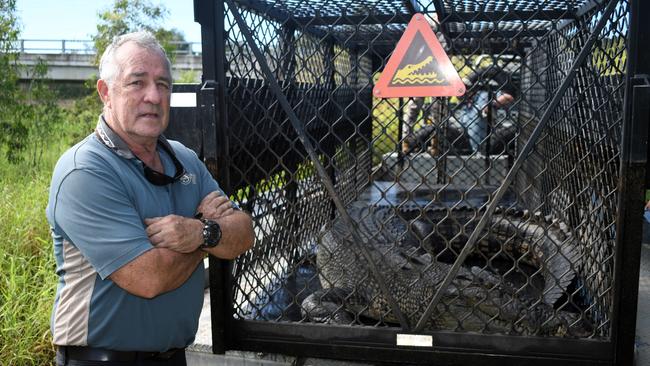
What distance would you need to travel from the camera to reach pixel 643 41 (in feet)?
7.23

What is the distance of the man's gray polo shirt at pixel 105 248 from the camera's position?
1713mm

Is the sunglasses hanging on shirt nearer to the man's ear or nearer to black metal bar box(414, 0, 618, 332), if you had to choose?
the man's ear

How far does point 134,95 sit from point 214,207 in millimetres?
493

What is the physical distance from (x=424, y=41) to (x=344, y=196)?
2819 mm

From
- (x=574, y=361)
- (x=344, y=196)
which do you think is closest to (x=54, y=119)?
(x=344, y=196)

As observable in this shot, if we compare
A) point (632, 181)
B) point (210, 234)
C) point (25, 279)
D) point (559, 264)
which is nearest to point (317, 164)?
point (210, 234)

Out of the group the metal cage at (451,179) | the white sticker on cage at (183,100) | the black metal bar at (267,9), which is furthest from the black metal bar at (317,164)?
the white sticker on cage at (183,100)

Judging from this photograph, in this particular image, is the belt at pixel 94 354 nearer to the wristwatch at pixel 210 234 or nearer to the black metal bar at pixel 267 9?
the wristwatch at pixel 210 234

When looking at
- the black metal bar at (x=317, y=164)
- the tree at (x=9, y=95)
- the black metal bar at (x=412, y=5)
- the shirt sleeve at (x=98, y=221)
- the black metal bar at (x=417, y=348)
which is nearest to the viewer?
the shirt sleeve at (x=98, y=221)

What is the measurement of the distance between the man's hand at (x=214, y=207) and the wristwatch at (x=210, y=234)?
105 mm

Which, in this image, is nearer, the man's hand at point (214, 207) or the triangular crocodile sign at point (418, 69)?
the man's hand at point (214, 207)

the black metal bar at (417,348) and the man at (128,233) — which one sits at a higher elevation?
the man at (128,233)

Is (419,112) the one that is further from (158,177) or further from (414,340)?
(158,177)

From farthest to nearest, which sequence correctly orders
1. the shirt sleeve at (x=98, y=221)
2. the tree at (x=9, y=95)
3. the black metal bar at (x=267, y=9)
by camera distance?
1. the tree at (x=9, y=95)
2. the black metal bar at (x=267, y=9)
3. the shirt sleeve at (x=98, y=221)
